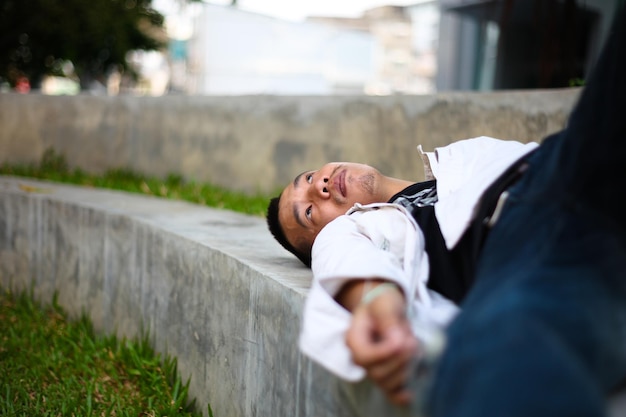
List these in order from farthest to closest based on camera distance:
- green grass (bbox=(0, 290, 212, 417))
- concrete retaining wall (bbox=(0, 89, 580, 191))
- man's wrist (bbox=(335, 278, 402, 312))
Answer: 1. concrete retaining wall (bbox=(0, 89, 580, 191))
2. green grass (bbox=(0, 290, 212, 417))
3. man's wrist (bbox=(335, 278, 402, 312))

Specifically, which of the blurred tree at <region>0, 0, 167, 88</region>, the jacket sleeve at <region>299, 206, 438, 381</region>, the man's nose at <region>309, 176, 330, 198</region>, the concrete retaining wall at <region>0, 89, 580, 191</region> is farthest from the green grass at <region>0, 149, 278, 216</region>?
the blurred tree at <region>0, 0, 167, 88</region>

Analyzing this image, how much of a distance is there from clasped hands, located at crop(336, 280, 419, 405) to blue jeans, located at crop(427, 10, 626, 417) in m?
0.12

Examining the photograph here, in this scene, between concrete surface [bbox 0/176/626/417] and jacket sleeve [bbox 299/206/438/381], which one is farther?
concrete surface [bbox 0/176/626/417]

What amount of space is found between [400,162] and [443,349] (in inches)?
146

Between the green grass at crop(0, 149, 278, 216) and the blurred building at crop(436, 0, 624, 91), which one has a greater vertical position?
the blurred building at crop(436, 0, 624, 91)

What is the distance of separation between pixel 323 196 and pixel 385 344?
1.35m

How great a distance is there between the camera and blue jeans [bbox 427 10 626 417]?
120cm

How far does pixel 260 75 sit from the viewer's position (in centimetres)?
1462

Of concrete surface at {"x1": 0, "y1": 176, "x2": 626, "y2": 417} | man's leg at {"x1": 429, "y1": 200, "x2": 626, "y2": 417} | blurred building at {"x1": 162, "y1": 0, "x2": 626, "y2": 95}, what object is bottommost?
concrete surface at {"x1": 0, "y1": 176, "x2": 626, "y2": 417}

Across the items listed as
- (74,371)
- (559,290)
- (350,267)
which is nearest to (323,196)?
(350,267)

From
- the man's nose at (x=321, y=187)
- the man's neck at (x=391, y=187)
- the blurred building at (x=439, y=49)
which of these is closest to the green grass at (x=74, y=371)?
the man's nose at (x=321, y=187)

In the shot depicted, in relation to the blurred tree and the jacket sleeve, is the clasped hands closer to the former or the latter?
the jacket sleeve

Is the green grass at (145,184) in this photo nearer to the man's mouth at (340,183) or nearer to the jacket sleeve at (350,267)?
the man's mouth at (340,183)

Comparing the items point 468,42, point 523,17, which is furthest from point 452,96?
point 468,42
